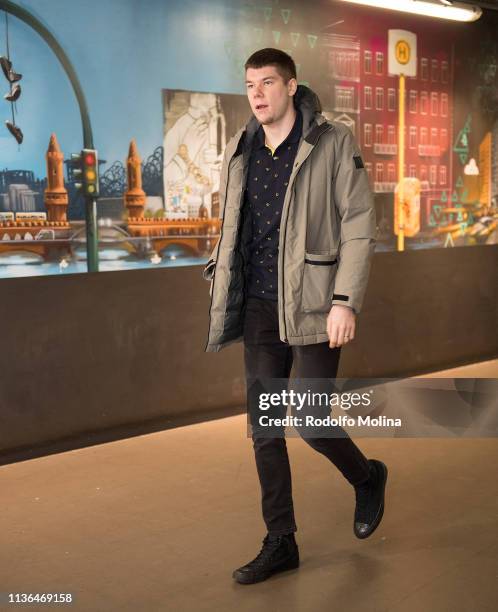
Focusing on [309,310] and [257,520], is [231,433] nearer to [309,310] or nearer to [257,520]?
[257,520]

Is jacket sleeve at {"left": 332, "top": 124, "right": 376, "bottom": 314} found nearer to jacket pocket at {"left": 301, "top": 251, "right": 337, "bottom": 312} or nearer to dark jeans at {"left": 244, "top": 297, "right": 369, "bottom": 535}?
jacket pocket at {"left": 301, "top": 251, "right": 337, "bottom": 312}

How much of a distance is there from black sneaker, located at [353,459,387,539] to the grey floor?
0.06m

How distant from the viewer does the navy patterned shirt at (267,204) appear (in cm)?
287

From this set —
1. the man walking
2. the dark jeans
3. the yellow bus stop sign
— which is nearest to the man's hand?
the man walking

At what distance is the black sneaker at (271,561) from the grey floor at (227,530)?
0.04 metres

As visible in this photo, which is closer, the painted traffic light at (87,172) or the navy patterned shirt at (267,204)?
the navy patterned shirt at (267,204)

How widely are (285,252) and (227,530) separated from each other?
3.78 feet

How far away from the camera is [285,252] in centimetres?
279

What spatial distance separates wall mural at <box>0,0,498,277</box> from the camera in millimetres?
4289

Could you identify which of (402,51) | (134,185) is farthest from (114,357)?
(402,51)

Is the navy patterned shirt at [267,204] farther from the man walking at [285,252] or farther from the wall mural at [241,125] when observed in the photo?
the wall mural at [241,125]

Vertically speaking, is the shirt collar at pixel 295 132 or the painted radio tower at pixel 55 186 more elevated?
the shirt collar at pixel 295 132

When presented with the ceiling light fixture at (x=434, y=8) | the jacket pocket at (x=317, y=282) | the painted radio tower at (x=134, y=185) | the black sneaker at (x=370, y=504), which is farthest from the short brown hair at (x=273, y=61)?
the ceiling light fixture at (x=434, y=8)

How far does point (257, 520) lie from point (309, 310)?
103cm
